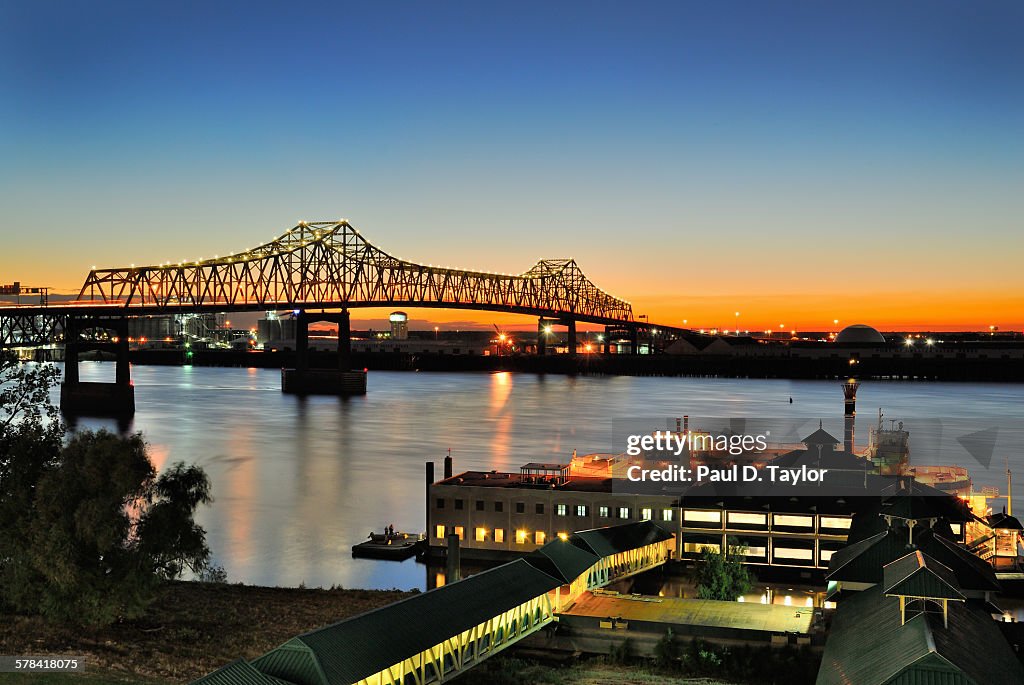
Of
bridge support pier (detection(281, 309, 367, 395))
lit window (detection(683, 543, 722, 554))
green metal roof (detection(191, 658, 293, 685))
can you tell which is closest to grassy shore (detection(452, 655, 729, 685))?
green metal roof (detection(191, 658, 293, 685))

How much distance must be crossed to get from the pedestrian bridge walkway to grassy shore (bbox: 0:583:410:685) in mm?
4343

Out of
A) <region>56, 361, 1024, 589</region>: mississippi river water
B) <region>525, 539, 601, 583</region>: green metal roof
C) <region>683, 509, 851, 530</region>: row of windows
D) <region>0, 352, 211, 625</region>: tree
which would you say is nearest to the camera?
<region>0, 352, 211, 625</region>: tree

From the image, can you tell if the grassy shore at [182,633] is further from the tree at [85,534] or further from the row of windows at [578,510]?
the row of windows at [578,510]

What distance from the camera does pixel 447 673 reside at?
18.8 m

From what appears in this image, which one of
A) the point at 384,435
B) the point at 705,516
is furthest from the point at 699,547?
the point at 384,435

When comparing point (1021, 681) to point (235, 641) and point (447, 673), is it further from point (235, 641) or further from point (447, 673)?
point (235, 641)

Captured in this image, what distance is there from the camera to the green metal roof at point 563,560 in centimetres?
2362

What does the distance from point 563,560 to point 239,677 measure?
1103cm

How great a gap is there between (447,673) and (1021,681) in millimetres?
9642

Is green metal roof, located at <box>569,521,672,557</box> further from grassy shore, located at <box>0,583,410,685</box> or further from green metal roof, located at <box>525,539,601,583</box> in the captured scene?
grassy shore, located at <box>0,583,410,685</box>

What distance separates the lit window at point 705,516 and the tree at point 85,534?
15530mm

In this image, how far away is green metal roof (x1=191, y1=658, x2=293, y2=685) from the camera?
14.5 m

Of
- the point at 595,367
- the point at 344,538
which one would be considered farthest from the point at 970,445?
the point at 595,367

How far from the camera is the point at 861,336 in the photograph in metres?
190
